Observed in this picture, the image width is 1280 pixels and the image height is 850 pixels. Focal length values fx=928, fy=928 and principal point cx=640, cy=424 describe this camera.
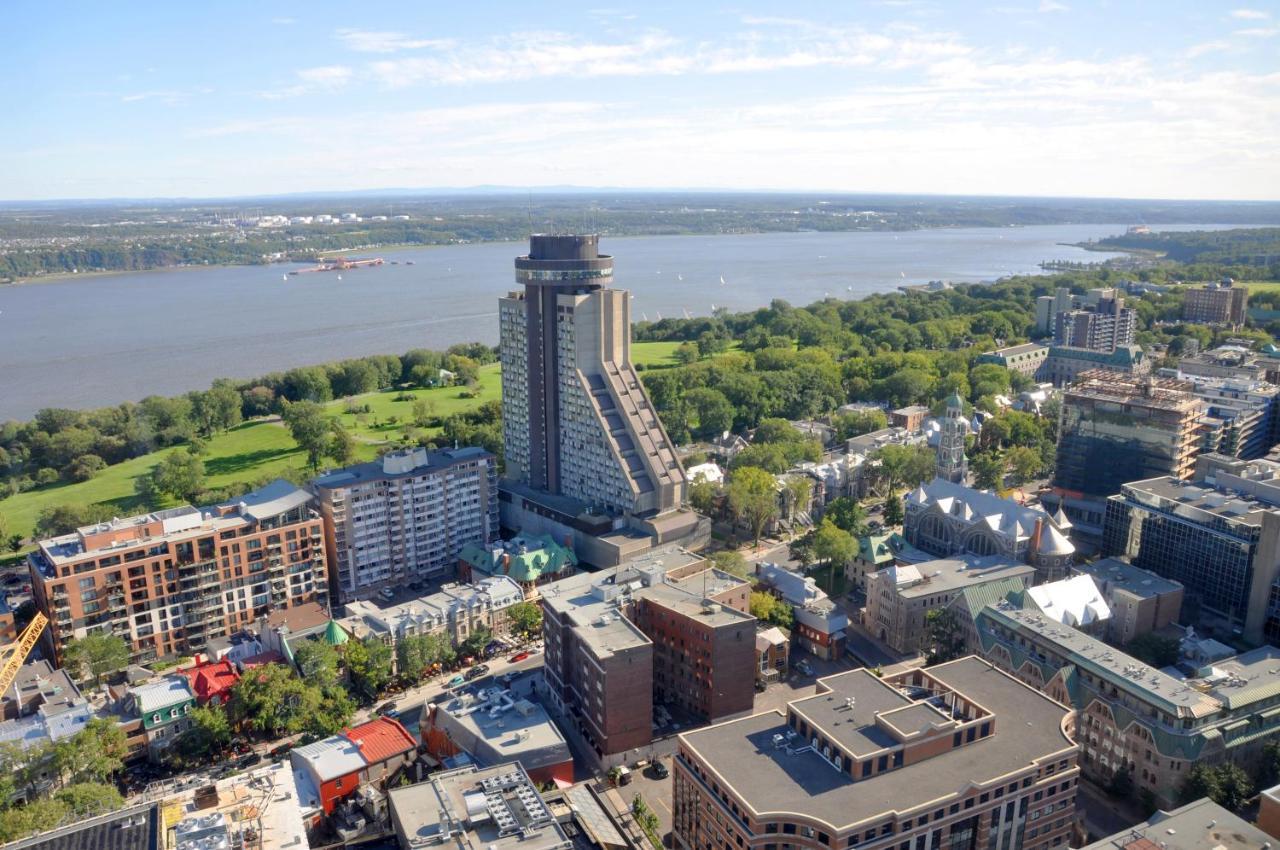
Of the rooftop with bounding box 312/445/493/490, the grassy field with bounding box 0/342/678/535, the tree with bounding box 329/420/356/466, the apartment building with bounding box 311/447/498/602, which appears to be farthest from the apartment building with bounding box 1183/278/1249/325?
the tree with bounding box 329/420/356/466

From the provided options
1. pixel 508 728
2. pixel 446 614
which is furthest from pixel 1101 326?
Result: pixel 508 728

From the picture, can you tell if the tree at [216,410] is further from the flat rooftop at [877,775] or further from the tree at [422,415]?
the flat rooftop at [877,775]

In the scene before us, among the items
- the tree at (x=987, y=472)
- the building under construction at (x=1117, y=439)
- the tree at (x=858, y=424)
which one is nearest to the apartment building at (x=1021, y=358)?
the tree at (x=858, y=424)

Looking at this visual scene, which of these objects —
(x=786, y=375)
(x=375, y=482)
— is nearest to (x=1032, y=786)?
(x=375, y=482)

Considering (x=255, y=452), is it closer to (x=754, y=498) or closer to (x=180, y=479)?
(x=180, y=479)

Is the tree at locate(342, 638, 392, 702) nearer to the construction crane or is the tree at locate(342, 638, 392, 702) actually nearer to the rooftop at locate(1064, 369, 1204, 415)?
the construction crane

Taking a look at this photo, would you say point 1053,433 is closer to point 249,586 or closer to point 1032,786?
point 1032,786
